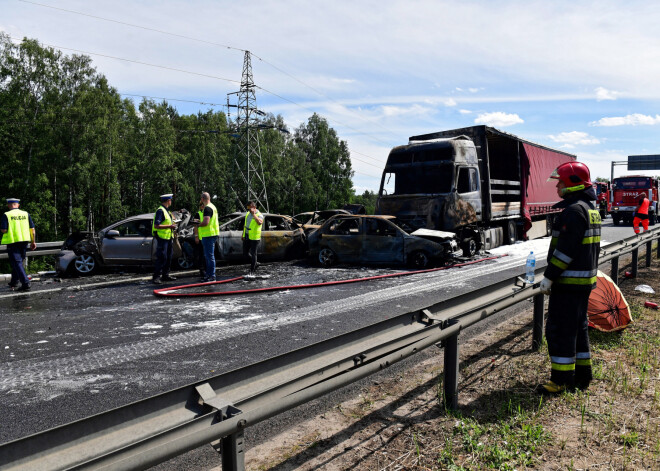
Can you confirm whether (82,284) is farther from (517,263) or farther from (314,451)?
(517,263)

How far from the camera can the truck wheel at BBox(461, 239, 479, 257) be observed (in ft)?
43.7

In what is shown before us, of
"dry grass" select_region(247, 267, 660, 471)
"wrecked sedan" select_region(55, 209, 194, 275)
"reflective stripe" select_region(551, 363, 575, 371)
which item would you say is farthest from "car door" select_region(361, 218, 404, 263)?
"reflective stripe" select_region(551, 363, 575, 371)

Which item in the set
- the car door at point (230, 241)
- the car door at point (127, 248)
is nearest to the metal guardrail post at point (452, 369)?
the car door at point (127, 248)

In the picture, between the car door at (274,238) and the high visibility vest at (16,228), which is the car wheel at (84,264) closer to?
the high visibility vest at (16,228)

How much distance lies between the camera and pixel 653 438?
125 inches

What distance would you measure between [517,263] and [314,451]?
407 inches

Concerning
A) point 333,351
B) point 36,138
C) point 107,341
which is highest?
point 36,138

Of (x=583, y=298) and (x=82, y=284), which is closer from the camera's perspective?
(x=583, y=298)

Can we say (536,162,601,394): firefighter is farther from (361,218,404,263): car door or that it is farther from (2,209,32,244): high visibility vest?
(2,209,32,244): high visibility vest

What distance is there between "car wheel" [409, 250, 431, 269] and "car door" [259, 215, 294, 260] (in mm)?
3602

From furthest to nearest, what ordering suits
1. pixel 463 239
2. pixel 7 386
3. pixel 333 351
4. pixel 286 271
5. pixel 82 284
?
1. pixel 463 239
2. pixel 286 271
3. pixel 82 284
4. pixel 7 386
5. pixel 333 351

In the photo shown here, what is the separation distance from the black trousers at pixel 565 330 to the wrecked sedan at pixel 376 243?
7662 mm

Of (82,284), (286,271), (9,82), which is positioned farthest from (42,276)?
(9,82)

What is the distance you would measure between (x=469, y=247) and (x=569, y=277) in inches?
383
